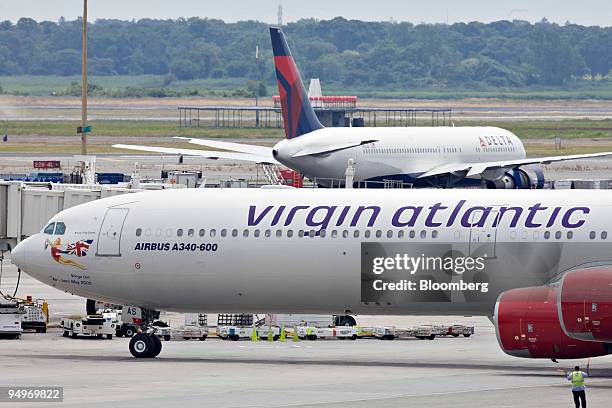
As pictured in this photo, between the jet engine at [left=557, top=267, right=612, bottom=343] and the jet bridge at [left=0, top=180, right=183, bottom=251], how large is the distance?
17127mm

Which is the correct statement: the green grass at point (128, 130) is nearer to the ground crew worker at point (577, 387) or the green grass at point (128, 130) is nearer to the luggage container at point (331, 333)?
the luggage container at point (331, 333)

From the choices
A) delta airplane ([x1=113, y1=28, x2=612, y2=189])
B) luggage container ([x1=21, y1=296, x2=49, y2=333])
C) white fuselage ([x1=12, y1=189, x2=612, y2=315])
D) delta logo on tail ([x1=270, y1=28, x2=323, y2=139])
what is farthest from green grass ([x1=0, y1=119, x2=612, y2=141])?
white fuselage ([x1=12, y1=189, x2=612, y2=315])

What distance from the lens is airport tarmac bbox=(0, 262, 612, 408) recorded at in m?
31.3

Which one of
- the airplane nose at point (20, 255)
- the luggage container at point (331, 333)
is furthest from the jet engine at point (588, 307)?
the airplane nose at point (20, 255)

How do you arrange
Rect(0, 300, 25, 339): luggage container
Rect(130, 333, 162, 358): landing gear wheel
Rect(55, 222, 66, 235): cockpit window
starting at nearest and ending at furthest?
Rect(130, 333, 162, 358): landing gear wheel
Rect(55, 222, 66, 235): cockpit window
Rect(0, 300, 25, 339): luggage container

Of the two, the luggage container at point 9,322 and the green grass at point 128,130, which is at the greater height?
the green grass at point 128,130

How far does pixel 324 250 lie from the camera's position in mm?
38562

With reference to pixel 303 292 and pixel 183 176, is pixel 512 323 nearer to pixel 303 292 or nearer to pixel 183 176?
pixel 303 292

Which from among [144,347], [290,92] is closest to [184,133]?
[290,92]

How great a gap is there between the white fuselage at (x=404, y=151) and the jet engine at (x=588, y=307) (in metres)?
45.1

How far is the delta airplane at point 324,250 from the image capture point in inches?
1476

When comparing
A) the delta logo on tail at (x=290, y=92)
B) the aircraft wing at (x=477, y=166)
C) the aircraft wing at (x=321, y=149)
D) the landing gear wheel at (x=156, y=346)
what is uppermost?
the delta logo on tail at (x=290, y=92)

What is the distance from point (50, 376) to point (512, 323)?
435 inches

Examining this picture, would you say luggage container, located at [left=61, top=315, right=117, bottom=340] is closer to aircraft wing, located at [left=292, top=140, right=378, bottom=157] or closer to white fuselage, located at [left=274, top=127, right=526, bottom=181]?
aircraft wing, located at [left=292, top=140, right=378, bottom=157]
